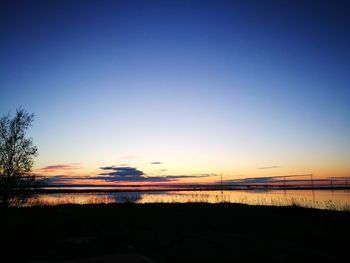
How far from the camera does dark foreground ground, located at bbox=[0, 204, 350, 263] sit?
11656 mm

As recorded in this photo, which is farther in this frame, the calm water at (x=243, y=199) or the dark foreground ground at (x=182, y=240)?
the calm water at (x=243, y=199)

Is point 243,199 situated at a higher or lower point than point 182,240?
lower

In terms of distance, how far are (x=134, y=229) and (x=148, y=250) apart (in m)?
5.18

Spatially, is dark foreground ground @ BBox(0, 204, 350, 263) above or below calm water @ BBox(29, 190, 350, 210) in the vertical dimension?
above

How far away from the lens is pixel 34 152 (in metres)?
19.7

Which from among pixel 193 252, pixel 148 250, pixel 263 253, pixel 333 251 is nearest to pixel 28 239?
pixel 148 250

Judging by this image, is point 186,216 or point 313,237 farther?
point 186,216

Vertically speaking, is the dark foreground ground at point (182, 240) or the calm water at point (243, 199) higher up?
the dark foreground ground at point (182, 240)

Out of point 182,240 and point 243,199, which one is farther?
point 243,199

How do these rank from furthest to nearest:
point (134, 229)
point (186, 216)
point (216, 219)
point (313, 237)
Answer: point (186, 216) → point (216, 219) → point (134, 229) → point (313, 237)

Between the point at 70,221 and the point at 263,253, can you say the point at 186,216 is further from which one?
the point at 263,253

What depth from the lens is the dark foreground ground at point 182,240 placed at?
459 inches

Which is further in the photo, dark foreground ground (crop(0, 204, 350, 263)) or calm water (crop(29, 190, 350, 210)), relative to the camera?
calm water (crop(29, 190, 350, 210))

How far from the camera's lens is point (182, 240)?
15578 mm
